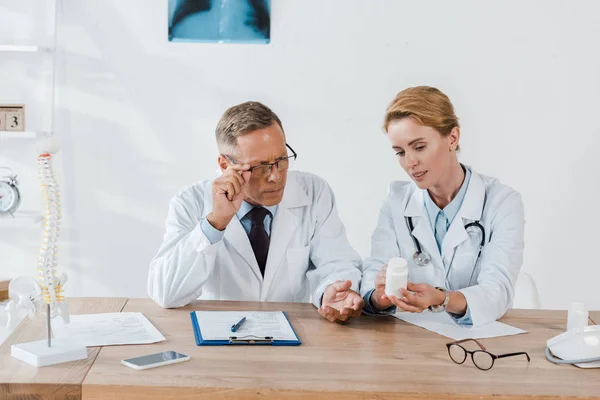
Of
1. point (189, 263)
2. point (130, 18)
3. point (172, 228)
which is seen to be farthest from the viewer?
point (130, 18)

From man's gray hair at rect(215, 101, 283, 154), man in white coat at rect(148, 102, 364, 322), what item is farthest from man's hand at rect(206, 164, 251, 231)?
man's gray hair at rect(215, 101, 283, 154)

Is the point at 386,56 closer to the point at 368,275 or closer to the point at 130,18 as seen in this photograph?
the point at 130,18

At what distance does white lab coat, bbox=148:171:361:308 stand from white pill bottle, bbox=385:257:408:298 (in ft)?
1.33

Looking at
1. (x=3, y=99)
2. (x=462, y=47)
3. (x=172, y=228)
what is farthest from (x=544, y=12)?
(x=3, y=99)

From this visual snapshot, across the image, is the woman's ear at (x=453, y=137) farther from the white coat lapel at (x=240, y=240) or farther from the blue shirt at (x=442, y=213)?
the white coat lapel at (x=240, y=240)

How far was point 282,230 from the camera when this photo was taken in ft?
7.98

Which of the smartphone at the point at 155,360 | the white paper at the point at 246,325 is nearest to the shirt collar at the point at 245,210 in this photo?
the white paper at the point at 246,325

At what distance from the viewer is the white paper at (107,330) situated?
172cm

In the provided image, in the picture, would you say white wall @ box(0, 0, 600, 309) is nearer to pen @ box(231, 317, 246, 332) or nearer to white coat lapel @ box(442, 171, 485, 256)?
white coat lapel @ box(442, 171, 485, 256)

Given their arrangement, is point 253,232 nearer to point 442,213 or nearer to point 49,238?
point 442,213

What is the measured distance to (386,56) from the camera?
3451 millimetres

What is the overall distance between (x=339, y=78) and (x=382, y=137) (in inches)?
13.9

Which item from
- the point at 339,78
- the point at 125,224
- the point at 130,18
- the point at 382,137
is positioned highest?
the point at 130,18

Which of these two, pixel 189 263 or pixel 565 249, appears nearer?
pixel 189 263
